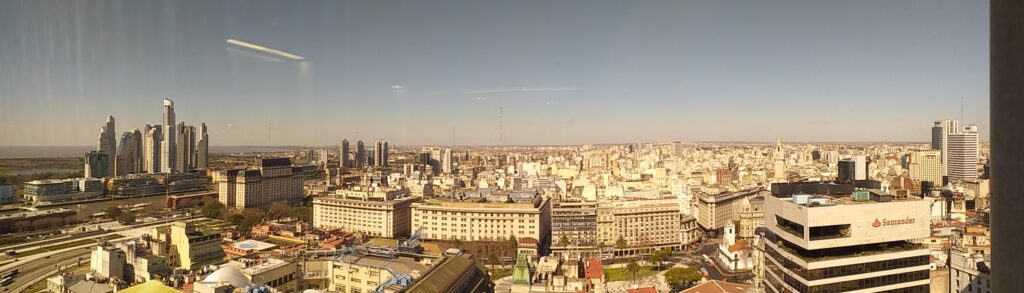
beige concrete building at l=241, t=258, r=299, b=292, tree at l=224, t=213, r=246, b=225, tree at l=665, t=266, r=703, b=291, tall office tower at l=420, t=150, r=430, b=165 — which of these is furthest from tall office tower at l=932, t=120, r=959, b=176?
tree at l=224, t=213, r=246, b=225

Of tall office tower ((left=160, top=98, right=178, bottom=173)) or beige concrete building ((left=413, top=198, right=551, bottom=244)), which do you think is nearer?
→ tall office tower ((left=160, top=98, right=178, bottom=173))

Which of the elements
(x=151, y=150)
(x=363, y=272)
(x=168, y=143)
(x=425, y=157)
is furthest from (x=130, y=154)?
(x=425, y=157)

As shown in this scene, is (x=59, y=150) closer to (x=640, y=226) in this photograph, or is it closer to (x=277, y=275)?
(x=277, y=275)

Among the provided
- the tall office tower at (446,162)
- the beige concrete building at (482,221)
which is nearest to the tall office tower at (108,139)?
the beige concrete building at (482,221)

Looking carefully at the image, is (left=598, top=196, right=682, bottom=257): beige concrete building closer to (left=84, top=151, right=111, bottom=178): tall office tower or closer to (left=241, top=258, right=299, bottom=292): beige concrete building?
(left=241, top=258, right=299, bottom=292): beige concrete building

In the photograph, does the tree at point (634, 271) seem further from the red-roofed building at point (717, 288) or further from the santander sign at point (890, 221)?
the santander sign at point (890, 221)
